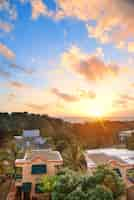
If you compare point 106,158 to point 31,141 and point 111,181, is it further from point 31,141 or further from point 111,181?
point 31,141

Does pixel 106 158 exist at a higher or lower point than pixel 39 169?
higher

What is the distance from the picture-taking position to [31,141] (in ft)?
68.5

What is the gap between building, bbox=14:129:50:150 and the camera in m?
18.5

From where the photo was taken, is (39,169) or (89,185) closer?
(89,185)

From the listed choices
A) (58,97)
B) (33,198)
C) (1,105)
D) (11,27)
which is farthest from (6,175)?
(11,27)

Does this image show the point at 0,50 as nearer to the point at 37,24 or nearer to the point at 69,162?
the point at 37,24

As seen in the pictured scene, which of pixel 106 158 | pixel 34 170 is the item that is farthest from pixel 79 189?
pixel 106 158

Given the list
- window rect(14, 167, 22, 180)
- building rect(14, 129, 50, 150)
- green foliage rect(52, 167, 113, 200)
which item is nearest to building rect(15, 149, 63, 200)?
window rect(14, 167, 22, 180)

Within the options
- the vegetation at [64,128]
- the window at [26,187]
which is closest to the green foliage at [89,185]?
the window at [26,187]

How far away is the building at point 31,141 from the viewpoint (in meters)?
Answer: 18.5

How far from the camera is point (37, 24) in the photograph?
7988 millimetres

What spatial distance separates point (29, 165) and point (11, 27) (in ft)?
23.3

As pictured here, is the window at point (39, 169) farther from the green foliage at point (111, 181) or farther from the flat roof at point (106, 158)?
the green foliage at point (111, 181)

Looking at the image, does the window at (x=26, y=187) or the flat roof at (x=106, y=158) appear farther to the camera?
the flat roof at (x=106, y=158)
